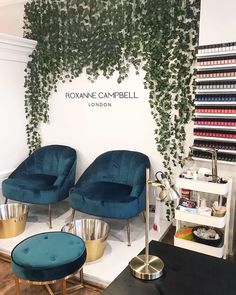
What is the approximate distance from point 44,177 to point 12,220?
733 millimetres

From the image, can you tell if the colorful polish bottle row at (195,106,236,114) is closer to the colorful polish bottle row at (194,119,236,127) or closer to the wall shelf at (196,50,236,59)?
the colorful polish bottle row at (194,119,236,127)

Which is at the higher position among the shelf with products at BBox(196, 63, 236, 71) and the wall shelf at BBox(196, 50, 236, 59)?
the wall shelf at BBox(196, 50, 236, 59)

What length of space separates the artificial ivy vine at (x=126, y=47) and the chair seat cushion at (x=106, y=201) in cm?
71

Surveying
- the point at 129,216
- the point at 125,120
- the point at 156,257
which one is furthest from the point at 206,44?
the point at 156,257

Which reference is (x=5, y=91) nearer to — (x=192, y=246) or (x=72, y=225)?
(x=72, y=225)

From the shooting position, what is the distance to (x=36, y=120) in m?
4.19

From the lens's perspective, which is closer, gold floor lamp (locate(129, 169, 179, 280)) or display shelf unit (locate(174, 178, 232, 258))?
gold floor lamp (locate(129, 169, 179, 280))

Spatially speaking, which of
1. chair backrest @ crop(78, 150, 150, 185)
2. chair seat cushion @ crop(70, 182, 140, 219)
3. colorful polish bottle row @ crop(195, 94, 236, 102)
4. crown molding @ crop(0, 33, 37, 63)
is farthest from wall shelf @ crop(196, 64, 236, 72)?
crown molding @ crop(0, 33, 37, 63)

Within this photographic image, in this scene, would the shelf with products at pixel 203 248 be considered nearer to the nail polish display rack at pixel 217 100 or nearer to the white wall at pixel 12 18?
the nail polish display rack at pixel 217 100

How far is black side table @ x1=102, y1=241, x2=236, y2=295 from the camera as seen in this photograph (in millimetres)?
1296

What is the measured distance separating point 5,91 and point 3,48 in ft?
1.75

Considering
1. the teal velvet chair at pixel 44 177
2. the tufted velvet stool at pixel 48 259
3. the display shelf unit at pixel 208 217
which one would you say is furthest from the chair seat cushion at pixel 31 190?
the display shelf unit at pixel 208 217

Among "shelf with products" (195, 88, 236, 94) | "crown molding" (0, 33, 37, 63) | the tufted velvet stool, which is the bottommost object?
the tufted velvet stool

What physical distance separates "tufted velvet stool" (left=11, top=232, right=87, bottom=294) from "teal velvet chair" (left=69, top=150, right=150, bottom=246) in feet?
2.20
